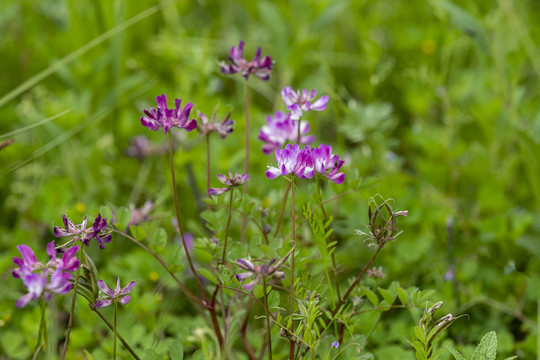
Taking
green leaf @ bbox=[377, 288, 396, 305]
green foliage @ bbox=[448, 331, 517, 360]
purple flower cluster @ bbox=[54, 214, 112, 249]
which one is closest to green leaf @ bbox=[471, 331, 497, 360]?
green foliage @ bbox=[448, 331, 517, 360]

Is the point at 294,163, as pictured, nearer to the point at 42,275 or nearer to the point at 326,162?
the point at 326,162

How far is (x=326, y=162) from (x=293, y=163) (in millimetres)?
85

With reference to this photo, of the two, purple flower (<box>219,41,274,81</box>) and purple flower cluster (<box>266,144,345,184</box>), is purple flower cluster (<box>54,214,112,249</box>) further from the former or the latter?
purple flower (<box>219,41,274,81</box>)

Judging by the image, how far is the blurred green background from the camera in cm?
158

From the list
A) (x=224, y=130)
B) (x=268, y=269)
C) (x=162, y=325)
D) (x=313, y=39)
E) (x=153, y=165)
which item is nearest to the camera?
(x=268, y=269)

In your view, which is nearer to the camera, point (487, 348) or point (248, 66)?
point (487, 348)

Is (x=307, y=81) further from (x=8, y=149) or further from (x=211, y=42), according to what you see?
(x=8, y=149)

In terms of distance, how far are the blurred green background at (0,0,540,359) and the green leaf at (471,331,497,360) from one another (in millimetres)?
315

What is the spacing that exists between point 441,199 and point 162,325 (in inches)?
43.6

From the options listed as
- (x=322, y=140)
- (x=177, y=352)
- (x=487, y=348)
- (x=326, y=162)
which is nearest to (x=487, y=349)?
(x=487, y=348)

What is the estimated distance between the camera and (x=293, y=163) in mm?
992

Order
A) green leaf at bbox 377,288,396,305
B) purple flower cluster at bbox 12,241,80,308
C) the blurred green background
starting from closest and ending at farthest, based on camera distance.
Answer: purple flower cluster at bbox 12,241,80,308 < green leaf at bbox 377,288,396,305 < the blurred green background

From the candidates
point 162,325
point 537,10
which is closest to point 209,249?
point 162,325

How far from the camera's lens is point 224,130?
1.25 metres
